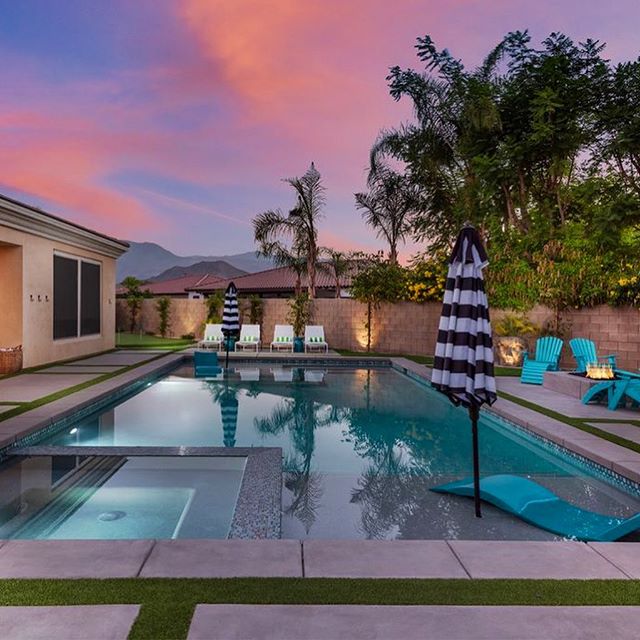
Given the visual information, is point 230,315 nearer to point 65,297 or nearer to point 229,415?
point 65,297

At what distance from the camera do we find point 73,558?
3.37 meters

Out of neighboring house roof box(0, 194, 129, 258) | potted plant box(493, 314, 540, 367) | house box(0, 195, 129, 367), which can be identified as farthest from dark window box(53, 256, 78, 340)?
potted plant box(493, 314, 540, 367)

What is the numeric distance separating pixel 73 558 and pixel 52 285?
41.3ft

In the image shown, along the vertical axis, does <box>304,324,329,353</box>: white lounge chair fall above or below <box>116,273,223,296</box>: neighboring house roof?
below

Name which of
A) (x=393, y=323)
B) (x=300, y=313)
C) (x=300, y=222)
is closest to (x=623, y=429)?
(x=393, y=323)

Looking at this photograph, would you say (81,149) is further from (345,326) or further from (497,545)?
(497,545)

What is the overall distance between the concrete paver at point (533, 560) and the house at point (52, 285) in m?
11.8

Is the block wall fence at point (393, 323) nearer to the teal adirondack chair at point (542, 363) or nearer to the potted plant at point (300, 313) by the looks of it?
the potted plant at point (300, 313)

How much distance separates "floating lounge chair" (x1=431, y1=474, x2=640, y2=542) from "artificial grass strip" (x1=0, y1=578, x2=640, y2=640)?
1.11 meters

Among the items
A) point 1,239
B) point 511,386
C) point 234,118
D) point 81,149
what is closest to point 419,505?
point 511,386

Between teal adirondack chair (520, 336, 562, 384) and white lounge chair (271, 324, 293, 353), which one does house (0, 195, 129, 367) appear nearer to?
white lounge chair (271, 324, 293, 353)

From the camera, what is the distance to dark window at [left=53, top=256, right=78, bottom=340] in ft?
48.5

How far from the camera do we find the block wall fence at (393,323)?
550 inches

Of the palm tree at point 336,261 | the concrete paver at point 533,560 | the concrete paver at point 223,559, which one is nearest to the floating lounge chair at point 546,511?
the concrete paver at point 533,560
